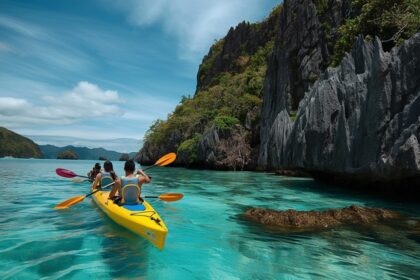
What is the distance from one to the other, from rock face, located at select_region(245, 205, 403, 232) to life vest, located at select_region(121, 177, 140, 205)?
3677mm

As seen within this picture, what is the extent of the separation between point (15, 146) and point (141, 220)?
647 feet

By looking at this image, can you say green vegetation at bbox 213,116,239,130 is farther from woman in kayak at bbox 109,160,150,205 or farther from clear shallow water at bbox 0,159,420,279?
woman in kayak at bbox 109,160,150,205

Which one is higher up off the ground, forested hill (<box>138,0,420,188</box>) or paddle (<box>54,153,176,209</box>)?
forested hill (<box>138,0,420,188</box>)

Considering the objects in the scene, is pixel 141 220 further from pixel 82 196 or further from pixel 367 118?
pixel 367 118

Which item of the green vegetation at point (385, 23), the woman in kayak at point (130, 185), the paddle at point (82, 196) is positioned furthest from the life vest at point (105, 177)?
the green vegetation at point (385, 23)

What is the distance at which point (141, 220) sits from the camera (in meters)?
7.56

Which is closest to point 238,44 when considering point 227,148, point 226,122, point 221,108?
point 221,108

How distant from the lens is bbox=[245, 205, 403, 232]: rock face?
9.62 m

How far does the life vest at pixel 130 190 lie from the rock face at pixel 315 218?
3677mm

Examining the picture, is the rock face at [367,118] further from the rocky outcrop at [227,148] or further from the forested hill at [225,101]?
the forested hill at [225,101]

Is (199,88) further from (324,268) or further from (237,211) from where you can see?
(324,268)

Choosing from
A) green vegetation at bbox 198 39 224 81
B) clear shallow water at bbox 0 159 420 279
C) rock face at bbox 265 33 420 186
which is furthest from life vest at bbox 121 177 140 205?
green vegetation at bbox 198 39 224 81

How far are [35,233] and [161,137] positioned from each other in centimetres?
5257

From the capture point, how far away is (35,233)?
343 inches
